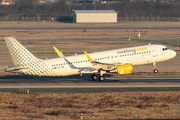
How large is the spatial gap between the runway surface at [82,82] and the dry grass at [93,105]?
21.9ft

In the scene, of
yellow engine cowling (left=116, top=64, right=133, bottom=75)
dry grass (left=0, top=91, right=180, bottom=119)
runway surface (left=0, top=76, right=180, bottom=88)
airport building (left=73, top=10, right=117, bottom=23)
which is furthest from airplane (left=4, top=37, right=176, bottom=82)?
airport building (left=73, top=10, right=117, bottom=23)

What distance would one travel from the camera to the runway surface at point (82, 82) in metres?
49.0

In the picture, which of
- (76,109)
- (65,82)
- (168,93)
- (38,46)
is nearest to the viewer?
(76,109)

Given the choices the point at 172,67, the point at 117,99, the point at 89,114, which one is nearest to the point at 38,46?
the point at 172,67

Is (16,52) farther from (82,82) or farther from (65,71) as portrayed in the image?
(82,82)

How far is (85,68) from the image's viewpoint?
2082 inches

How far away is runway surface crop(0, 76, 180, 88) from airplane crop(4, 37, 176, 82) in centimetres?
169

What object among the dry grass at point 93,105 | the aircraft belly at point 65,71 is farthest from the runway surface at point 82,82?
the dry grass at point 93,105

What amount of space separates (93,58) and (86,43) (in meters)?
48.0

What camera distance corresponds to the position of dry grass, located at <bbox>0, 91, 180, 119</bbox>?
31.7 metres

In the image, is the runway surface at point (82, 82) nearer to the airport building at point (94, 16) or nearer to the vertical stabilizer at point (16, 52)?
the vertical stabilizer at point (16, 52)

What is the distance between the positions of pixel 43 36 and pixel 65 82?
229 ft

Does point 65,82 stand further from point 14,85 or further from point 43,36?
point 43,36

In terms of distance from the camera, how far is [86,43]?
100 m
